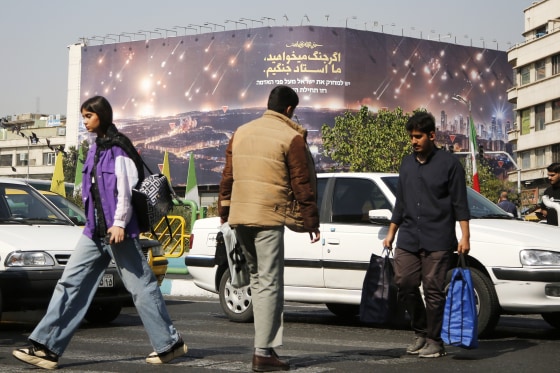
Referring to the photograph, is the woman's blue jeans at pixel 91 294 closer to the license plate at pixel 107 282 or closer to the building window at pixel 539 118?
the license plate at pixel 107 282

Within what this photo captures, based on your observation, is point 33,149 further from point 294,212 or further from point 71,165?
point 294,212

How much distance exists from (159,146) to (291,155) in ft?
321

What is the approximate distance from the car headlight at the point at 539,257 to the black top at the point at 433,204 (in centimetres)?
151

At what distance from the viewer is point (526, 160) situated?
246 ft

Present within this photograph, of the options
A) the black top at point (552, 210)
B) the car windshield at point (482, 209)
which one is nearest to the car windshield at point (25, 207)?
the car windshield at point (482, 209)

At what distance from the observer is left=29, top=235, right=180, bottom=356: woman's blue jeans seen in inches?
268

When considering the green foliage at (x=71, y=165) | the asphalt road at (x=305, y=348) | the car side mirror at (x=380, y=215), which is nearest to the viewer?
the asphalt road at (x=305, y=348)

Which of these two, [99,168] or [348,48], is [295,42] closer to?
[348,48]

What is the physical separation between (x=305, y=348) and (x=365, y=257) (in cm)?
197

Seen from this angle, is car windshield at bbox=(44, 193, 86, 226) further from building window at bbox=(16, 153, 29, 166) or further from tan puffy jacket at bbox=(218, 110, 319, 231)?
building window at bbox=(16, 153, 29, 166)

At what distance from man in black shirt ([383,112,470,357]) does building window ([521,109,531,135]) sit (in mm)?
67968

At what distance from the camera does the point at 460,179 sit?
772 cm

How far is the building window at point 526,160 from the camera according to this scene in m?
74.4

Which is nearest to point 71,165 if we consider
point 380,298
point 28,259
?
point 28,259
